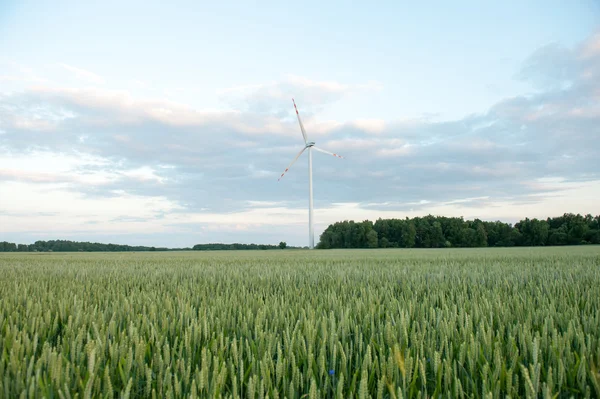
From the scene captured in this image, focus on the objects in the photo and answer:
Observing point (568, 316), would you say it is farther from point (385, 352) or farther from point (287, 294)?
point (287, 294)

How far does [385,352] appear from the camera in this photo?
2.29 meters

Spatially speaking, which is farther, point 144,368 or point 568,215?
point 568,215

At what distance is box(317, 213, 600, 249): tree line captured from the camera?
79.9 meters

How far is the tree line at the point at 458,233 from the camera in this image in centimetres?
7986

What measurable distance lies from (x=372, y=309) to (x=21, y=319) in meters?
2.83

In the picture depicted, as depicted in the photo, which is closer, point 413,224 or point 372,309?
point 372,309

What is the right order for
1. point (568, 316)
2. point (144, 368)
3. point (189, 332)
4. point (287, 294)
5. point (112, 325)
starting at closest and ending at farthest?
1. point (144, 368)
2. point (189, 332)
3. point (112, 325)
4. point (568, 316)
5. point (287, 294)

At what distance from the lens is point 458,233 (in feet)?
286

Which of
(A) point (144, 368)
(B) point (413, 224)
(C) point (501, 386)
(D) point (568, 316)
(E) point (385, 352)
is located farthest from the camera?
(B) point (413, 224)

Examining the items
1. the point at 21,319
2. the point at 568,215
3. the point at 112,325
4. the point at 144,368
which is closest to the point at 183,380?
the point at 144,368

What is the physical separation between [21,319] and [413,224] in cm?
9089

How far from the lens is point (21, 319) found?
341 cm

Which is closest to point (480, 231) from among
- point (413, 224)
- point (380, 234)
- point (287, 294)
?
point (413, 224)

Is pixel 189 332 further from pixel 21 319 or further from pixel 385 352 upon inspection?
pixel 21 319
